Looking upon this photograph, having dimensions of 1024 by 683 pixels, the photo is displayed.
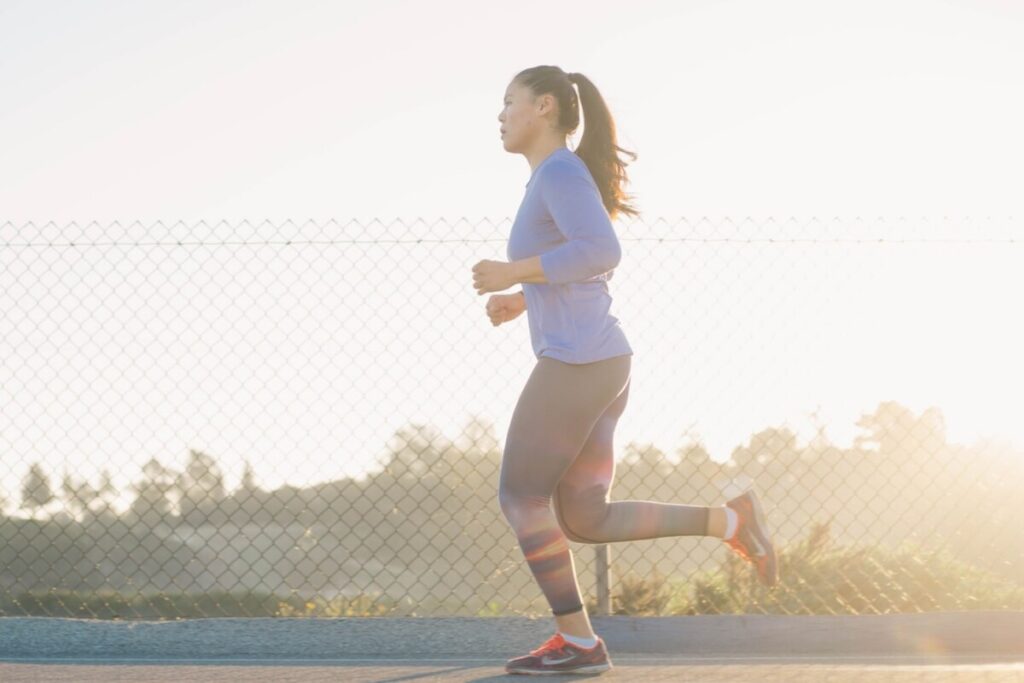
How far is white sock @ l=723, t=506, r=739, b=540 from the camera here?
11.6 ft

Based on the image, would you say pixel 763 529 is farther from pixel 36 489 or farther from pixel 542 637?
pixel 36 489

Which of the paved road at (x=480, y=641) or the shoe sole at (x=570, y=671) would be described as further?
the paved road at (x=480, y=641)

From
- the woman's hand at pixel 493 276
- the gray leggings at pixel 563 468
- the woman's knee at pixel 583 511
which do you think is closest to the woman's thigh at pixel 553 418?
the gray leggings at pixel 563 468

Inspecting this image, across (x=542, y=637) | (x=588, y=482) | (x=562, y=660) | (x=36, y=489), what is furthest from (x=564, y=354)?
(x=36, y=489)

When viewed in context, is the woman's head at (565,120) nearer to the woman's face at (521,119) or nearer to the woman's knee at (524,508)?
the woman's face at (521,119)

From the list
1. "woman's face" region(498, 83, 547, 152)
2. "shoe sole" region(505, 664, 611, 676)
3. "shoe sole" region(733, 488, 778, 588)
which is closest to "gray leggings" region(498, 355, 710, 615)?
"shoe sole" region(505, 664, 611, 676)

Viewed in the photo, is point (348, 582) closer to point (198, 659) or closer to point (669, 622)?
point (198, 659)

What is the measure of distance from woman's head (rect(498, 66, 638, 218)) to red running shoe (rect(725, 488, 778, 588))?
2.98ft

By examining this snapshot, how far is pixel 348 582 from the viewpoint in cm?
482

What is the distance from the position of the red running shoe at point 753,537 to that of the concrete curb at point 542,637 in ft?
2.28

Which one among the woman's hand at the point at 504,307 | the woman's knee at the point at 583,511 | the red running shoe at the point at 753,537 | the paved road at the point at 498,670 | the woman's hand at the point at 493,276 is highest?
the woman's hand at the point at 493,276

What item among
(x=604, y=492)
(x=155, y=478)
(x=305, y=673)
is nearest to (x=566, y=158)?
(x=604, y=492)

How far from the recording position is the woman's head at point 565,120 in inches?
134

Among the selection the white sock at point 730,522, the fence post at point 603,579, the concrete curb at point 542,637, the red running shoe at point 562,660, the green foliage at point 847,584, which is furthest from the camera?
the green foliage at point 847,584
